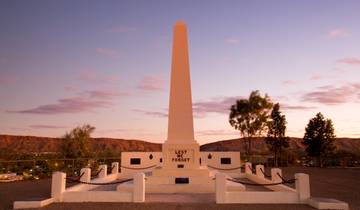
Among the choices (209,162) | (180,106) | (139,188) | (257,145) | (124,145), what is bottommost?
(139,188)

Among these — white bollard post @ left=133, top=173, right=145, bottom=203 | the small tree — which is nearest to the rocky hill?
the small tree

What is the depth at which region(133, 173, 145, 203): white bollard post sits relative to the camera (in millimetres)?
9672

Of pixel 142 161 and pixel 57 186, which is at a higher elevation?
pixel 142 161

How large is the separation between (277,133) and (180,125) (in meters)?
19.3

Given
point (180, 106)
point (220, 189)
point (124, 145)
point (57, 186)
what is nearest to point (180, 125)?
point (180, 106)

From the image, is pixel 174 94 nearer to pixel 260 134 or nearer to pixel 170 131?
pixel 170 131

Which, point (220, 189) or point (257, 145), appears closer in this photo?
point (220, 189)

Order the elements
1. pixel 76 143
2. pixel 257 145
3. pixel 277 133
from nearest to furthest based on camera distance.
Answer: pixel 76 143 → pixel 277 133 → pixel 257 145

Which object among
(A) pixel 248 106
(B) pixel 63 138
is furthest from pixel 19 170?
(A) pixel 248 106

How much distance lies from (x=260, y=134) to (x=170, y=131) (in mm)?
18721

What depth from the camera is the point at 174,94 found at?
45.2 ft

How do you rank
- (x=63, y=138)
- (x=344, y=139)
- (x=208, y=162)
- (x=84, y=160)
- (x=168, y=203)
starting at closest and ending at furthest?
(x=168, y=203) < (x=208, y=162) < (x=84, y=160) < (x=63, y=138) < (x=344, y=139)

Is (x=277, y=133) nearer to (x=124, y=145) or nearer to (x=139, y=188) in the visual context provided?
(x=139, y=188)

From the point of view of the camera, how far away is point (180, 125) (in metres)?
13.7
